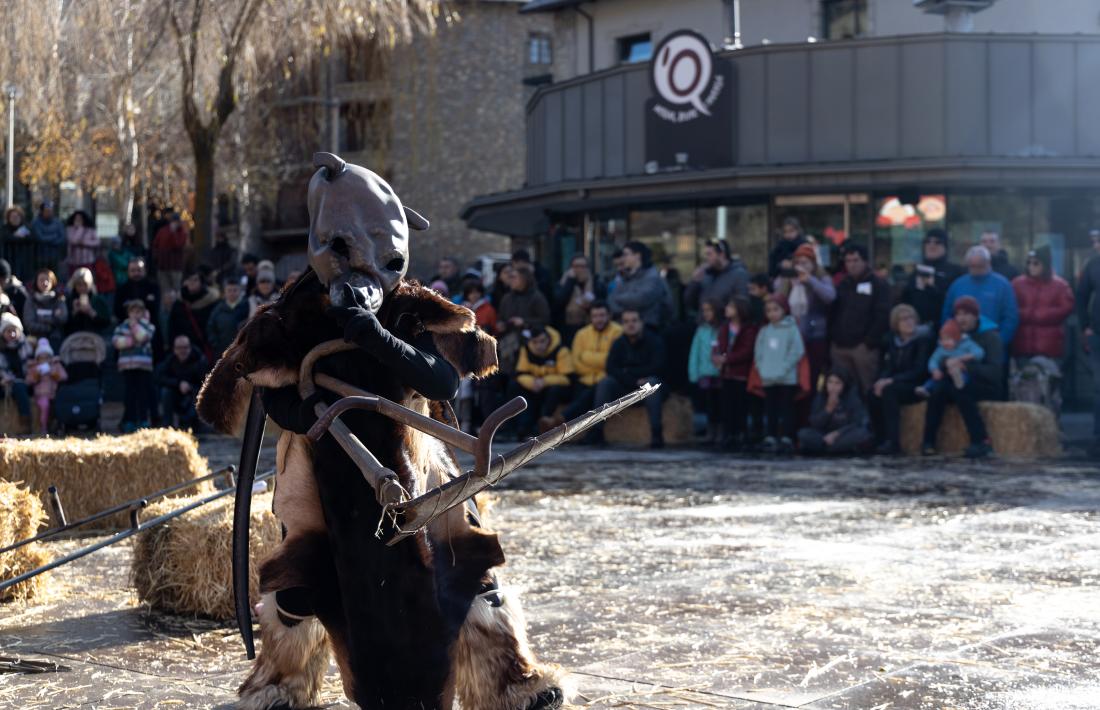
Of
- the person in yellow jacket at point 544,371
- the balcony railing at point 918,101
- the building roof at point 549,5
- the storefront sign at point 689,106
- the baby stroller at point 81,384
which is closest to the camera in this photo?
the person in yellow jacket at point 544,371

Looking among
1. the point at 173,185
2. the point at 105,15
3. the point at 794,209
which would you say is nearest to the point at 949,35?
the point at 794,209

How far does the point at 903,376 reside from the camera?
52.3 ft

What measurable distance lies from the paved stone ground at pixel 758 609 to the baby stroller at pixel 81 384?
8.57 metres

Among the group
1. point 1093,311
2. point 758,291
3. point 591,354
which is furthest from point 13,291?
point 1093,311

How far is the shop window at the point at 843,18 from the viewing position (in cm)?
2688

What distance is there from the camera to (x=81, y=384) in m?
19.5

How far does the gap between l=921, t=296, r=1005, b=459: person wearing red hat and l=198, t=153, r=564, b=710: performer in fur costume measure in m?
11.0

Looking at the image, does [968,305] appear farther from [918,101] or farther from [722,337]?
[918,101]

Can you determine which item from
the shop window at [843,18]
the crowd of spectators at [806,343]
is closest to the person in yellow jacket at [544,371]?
the crowd of spectators at [806,343]

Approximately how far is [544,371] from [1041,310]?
533cm

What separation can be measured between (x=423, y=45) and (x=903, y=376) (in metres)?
38.2

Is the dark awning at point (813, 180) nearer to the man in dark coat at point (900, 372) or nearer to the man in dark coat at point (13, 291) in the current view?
the man in dark coat at point (900, 372)

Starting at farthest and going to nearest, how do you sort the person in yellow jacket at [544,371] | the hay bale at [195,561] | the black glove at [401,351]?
the person in yellow jacket at [544,371] < the hay bale at [195,561] < the black glove at [401,351]

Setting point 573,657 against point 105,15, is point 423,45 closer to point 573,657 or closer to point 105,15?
point 105,15
